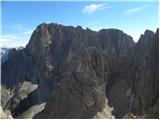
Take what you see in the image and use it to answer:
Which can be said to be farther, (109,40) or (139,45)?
(109,40)

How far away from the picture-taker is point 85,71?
104 meters

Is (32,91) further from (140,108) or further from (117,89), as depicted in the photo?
(140,108)

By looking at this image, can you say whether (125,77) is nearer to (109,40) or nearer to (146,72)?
(146,72)

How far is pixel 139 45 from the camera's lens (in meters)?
129

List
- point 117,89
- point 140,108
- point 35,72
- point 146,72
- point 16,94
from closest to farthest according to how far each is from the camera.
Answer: point 140,108
point 146,72
point 117,89
point 16,94
point 35,72

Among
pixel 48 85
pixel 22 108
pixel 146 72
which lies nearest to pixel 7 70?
pixel 48 85

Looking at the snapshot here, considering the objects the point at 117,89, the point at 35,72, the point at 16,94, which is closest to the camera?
the point at 117,89

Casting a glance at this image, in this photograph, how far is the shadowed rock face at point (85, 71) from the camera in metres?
97.9

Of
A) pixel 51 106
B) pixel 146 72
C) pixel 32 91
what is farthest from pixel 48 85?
pixel 146 72

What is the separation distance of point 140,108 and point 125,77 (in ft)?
91.2

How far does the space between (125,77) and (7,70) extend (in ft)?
234

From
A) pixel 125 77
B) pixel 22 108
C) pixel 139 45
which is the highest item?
pixel 139 45

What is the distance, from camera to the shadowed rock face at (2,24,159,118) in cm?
9788

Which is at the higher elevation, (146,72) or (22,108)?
(146,72)
